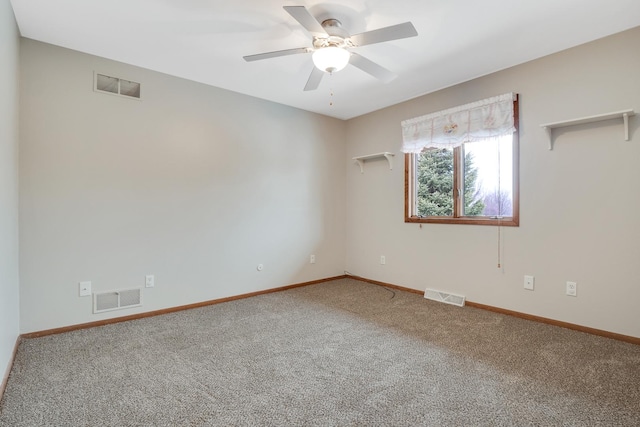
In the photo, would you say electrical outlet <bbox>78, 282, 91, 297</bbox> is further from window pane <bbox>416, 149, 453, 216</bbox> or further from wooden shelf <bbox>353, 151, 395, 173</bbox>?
window pane <bbox>416, 149, 453, 216</bbox>

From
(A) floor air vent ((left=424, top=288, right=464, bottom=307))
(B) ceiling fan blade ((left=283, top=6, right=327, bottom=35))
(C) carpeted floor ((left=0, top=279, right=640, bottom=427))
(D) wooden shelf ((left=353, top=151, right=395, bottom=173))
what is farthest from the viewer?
(D) wooden shelf ((left=353, top=151, right=395, bottom=173))

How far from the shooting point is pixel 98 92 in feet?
9.05

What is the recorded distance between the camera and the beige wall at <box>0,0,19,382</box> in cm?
183

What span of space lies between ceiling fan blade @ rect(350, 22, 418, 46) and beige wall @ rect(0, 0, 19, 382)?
6.82ft

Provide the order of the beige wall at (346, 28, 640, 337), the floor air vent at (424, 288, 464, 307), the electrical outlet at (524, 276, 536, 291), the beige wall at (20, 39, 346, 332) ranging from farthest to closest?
the floor air vent at (424, 288, 464, 307), the electrical outlet at (524, 276, 536, 291), the beige wall at (20, 39, 346, 332), the beige wall at (346, 28, 640, 337)

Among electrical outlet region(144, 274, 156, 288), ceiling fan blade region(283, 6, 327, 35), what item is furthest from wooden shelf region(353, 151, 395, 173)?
electrical outlet region(144, 274, 156, 288)

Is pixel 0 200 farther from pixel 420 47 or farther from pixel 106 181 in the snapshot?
pixel 420 47

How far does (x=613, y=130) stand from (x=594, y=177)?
371 millimetres

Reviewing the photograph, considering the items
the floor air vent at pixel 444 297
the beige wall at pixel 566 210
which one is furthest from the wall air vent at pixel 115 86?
the floor air vent at pixel 444 297

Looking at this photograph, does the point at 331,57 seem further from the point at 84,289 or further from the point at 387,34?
the point at 84,289

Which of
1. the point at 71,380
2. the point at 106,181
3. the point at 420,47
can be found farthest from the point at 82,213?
the point at 420,47

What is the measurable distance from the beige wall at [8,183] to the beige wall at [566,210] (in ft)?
11.8

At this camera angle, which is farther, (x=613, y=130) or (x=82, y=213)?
(x=82, y=213)

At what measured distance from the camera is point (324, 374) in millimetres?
1973
